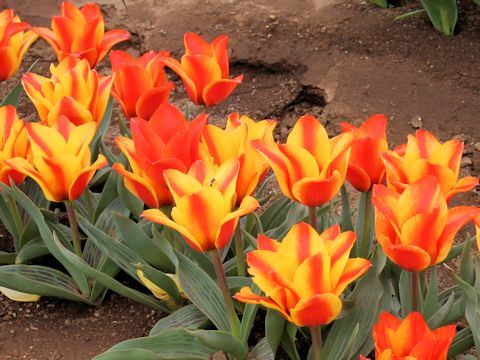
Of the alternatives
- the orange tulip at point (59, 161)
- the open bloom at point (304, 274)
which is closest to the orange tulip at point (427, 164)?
the open bloom at point (304, 274)

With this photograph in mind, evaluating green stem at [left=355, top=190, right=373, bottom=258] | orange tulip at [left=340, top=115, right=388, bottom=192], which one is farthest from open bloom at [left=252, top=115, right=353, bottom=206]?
green stem at [left=355, top=190, right=373, bottom=258]

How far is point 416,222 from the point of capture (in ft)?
5.26

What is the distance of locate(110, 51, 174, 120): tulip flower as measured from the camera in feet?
7.16

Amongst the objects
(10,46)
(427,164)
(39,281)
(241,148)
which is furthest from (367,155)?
(10,46)

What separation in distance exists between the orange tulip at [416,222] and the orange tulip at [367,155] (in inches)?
7.3

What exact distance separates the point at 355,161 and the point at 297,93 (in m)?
1.63

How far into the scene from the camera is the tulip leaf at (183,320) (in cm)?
216

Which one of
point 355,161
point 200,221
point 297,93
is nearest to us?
point 200,221

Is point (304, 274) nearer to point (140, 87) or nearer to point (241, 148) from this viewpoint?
point (241, 148)

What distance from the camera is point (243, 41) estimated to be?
3.74 m

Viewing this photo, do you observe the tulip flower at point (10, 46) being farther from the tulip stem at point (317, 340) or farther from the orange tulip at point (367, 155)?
the tulip stem at point (317, 340)

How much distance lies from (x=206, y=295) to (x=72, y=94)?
564 mm

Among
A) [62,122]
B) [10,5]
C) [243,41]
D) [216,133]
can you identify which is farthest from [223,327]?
[10,5]

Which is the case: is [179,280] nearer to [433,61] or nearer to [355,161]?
[355,161]
